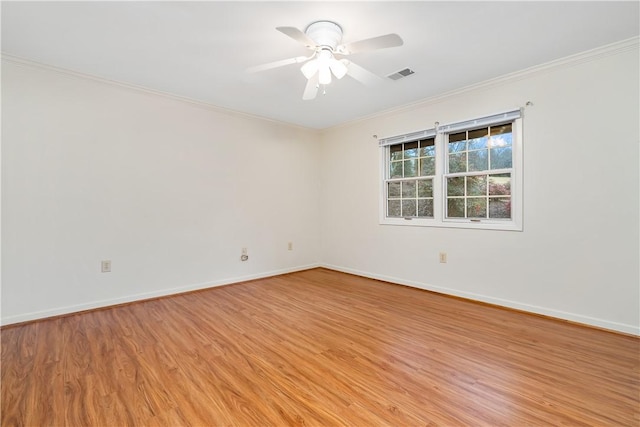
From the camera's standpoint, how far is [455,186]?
11.9ft

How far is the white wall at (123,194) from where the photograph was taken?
108 inches

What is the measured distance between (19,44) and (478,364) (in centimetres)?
440

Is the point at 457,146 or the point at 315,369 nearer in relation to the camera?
the point at 315,369

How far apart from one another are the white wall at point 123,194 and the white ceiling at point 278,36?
382 millimetres

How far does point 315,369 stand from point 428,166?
297cm

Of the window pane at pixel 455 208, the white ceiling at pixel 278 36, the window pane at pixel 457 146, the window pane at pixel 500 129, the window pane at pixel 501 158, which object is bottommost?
the window pane at pixel 455 208

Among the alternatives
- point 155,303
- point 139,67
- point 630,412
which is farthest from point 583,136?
point 155,303

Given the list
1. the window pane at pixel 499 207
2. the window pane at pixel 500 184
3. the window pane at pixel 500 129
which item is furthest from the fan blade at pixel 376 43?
the window pane at pixel 499 207

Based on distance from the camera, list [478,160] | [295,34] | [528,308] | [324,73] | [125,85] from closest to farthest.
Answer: [295,34]
[324,73]
[528,308]
[125,85]
[478,160]

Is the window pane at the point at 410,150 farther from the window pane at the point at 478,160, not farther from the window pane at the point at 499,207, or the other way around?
the window pane at the point at 499,207

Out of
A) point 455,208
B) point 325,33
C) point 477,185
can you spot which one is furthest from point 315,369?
point 477,185

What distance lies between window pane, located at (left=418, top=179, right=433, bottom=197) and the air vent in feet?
4.69

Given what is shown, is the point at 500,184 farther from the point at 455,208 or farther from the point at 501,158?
the point at 455,208

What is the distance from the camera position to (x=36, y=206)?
279 cm
